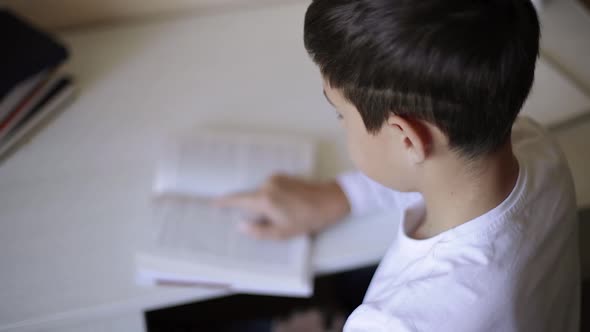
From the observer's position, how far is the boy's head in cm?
52

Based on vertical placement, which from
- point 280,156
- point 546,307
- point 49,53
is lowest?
point 546,307

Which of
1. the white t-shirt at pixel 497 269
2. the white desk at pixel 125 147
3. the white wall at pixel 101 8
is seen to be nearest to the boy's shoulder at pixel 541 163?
the white t-shirt at pixel 497 269

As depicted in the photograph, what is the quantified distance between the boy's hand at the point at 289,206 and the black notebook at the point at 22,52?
41 centimetres

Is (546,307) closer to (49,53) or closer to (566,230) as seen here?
(566,230)

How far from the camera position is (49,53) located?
102 cm

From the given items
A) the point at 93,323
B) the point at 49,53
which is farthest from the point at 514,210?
the point at 49,53

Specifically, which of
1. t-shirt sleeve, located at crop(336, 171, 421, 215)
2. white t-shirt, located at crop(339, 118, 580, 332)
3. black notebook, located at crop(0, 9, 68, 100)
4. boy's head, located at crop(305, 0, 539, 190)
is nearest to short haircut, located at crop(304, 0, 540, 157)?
boy's head, located at crop(305, 0, 539, 190)

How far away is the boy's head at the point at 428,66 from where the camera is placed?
0.52 meters

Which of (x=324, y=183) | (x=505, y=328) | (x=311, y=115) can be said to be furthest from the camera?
(x=311, y=115)

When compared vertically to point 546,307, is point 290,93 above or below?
above

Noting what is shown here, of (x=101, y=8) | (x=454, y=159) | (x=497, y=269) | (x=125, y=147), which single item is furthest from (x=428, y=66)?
(x=101, y=8)

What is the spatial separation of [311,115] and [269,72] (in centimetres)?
14

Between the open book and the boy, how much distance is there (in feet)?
0.49

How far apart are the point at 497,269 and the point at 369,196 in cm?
27
